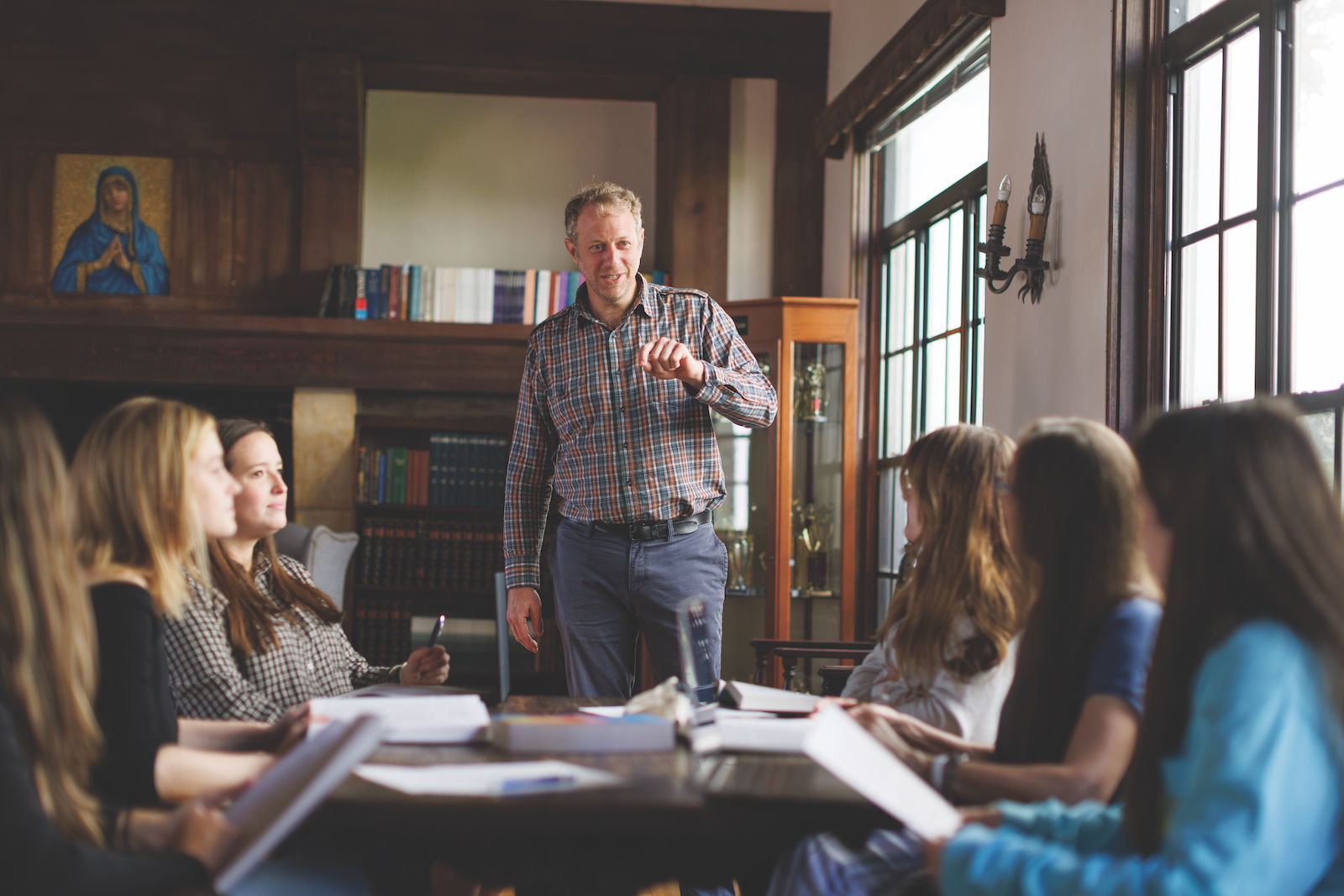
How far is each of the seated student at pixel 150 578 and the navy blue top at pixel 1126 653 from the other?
3.27 feet

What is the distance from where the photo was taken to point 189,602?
6.19ft

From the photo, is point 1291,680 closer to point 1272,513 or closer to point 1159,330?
point 1272,513

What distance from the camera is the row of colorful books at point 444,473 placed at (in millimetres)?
5652

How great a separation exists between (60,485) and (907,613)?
1218mm

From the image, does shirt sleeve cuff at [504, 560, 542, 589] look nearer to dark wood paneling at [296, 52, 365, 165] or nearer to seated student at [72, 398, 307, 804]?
seated student at [72, 398, 307, 804]

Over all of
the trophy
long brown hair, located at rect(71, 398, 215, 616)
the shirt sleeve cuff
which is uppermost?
the trophy

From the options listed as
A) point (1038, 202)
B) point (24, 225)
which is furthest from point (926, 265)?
point (24, 225)

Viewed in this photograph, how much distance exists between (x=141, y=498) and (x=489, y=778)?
0.61 meters

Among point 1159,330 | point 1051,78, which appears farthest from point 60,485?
→ point 1051,78

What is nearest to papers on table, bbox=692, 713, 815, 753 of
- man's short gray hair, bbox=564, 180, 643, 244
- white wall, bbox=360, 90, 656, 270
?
man's short gray hair, bbox=564, 180, 643, 244

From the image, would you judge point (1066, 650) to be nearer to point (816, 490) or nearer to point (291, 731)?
point (291, 731)

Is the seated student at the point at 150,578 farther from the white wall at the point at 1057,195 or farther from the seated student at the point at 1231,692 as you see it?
the white wall at the point at 1057,195

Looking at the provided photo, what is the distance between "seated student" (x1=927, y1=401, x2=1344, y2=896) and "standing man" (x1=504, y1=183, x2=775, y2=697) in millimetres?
1472

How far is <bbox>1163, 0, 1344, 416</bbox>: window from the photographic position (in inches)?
91.5
